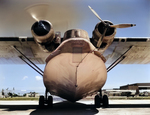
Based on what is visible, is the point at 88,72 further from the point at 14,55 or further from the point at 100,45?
the point at 14,55

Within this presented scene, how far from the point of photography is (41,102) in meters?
8.30

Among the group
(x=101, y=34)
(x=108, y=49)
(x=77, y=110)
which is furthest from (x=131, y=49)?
(x=77, y=110)

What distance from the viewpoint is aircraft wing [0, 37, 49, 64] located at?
8.64 metres

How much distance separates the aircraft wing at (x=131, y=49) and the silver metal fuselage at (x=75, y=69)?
357cm

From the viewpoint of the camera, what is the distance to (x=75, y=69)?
5.19 meters

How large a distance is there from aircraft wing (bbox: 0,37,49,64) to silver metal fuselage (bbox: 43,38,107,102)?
3.45 m

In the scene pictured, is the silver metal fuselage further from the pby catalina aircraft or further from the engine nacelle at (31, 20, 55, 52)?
the engine nacelle at (31, 20, 55, 52)

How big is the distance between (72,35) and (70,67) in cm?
166

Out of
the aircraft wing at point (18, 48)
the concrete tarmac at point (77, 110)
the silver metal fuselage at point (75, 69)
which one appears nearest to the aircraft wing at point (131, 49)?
the concrete tarmac at point (77, 110)

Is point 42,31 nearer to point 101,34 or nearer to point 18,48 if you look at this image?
point 101,34

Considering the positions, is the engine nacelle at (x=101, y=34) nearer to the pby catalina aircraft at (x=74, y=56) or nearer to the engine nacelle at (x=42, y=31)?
the pby catalina aircraft at (x=74, y=56)

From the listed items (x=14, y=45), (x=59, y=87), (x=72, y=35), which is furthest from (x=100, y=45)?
(x=14, y=45)

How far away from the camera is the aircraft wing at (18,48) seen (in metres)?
8.64

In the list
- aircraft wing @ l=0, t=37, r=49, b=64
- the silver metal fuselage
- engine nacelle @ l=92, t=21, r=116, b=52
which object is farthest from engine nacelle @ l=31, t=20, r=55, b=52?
engine nacelle @ l=92, t=21, r=116, b=52
